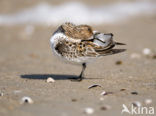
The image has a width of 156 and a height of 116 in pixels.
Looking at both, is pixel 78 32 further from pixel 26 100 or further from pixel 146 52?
pixel 146 52

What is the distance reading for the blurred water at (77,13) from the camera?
1195 cm

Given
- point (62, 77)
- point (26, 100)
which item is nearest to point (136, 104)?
point (26, 100)

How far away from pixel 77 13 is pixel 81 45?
655 cm

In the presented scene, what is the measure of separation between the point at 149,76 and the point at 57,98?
84.5 inches

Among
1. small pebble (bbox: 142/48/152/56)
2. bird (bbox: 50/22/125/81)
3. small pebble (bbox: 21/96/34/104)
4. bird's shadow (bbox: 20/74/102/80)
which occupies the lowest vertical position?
small pebble (bbox: 142/48/152/56)

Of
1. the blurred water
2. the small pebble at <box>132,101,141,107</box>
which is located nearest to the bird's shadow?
the small pebble at <box>132,101,141,107</box>

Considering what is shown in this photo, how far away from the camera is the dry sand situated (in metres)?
4.80

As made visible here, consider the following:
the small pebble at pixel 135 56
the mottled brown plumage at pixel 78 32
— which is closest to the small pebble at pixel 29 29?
the small pebble at pixel 135 56

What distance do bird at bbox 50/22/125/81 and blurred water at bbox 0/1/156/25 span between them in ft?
18.4

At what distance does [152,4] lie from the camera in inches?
530

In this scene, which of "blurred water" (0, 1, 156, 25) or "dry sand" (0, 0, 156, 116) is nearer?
"dry sand" (0, 0, 156, 116)

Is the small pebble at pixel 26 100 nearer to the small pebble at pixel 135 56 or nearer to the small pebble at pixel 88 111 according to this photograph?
the small pebble at pixel 88 111

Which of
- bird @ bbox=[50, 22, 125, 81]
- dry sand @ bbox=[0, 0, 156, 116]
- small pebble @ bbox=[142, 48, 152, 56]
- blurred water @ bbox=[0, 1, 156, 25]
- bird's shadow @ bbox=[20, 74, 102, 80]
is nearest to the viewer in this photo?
dry sand @ bbox=[0, 0, 156, 116]

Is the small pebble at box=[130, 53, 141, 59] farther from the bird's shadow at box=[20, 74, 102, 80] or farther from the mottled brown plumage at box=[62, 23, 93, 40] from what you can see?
the mottled brown plumage at box=[62, 23, 93, 40]
